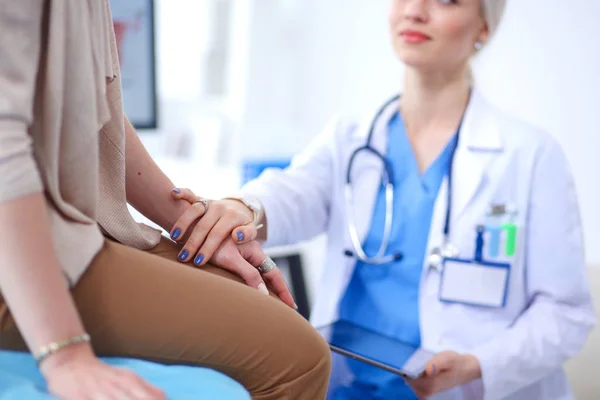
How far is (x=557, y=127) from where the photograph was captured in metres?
1.82

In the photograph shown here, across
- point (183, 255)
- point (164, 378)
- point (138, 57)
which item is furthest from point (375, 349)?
point (138, 57)

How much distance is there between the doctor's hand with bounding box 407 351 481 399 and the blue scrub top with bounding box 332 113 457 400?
102mm

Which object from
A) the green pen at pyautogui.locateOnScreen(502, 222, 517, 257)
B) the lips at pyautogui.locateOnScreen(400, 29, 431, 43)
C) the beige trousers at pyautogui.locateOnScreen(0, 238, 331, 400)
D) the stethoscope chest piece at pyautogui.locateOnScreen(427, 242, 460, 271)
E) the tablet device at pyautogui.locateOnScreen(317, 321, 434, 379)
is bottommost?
the tablet device at pyautogui.locateOnScreen(317, 321, 434, 379)

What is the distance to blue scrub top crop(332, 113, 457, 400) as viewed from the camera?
3.93 ft

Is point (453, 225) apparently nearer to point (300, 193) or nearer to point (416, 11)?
point (300, 193)

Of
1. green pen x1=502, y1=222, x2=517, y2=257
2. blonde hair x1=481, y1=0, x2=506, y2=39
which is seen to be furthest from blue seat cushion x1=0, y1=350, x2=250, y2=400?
blonde hair x1=481, y1=0, x2=506, y2=39

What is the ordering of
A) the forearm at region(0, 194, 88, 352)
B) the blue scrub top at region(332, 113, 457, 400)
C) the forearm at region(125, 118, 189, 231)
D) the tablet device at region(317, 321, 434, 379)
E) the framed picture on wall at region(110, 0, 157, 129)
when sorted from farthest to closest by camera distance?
the framed picture on wall at region(110, 0, 157, 129), the blue scrub top at region(332, 113, 457, 400), the tablet device at region(317, 321, 434, 379), the forearm at region(125, 118, 189, 231), the forearm at region(0, 194, 88, 352)

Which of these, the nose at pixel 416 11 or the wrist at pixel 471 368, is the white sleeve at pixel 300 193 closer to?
the nose at pixel 416 11

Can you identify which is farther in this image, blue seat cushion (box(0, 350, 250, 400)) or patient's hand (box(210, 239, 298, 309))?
patient's hand (box(210, 239, 298, 309))

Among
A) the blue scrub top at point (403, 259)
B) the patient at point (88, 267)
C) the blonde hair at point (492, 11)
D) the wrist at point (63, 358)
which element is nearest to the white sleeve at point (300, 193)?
the blue scrub top at point (403, 259)

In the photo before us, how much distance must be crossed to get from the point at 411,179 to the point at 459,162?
9 centimetres

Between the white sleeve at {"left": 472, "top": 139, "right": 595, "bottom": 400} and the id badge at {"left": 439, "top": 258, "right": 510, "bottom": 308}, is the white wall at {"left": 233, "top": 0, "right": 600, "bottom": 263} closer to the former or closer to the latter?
the white sleeve at {"left": 472, "top": 139, "right": 595, "bottom": 400}

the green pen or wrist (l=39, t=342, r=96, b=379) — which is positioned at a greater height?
wrist (l=39, t=342, r=96, b=379)

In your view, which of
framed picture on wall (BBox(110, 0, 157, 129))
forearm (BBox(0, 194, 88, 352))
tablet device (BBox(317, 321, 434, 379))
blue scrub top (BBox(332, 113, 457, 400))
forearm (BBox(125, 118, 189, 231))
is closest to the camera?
forearm (BBox(0, 194, 88, 352))
